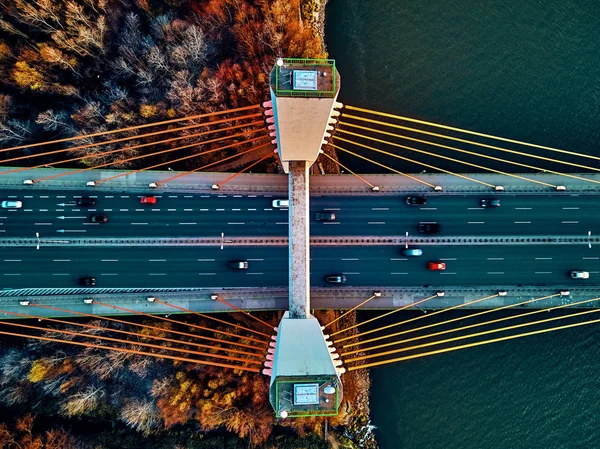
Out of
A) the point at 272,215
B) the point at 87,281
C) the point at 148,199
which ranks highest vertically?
the point at 148,199

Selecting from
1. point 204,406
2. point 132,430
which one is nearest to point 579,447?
point 204,406

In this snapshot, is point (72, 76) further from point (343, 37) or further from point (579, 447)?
point (579, 447)

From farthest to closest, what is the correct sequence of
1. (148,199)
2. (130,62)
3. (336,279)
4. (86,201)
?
(130,62) < (148,199) < (336,279) < (86,201)

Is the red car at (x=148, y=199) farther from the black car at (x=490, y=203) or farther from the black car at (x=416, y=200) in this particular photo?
the black car at (x=490, y=203)

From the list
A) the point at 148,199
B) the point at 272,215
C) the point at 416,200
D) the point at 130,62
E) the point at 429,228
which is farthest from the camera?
the point at 130,62

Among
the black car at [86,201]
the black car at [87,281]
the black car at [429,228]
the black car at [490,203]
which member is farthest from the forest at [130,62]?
the black car at [490,203]

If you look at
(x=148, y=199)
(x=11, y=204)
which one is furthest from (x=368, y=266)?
(x=11, y=204)

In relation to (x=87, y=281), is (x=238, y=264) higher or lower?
higher

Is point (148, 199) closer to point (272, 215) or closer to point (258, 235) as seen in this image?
point (258, 235)

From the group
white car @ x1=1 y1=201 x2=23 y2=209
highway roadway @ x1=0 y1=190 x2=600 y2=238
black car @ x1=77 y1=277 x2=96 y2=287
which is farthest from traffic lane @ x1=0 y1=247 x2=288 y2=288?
white car @ x1=1 y1=201 x2=23 y2=209
